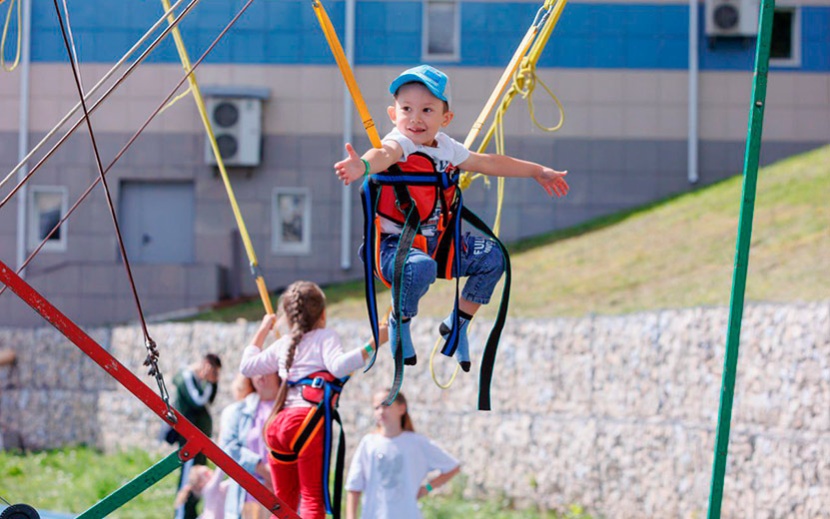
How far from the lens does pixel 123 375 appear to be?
3912mm

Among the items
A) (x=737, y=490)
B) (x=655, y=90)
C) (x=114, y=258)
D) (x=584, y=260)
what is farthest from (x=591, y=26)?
Result: (x=737, y=490)

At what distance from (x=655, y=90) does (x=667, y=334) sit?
7438 mm

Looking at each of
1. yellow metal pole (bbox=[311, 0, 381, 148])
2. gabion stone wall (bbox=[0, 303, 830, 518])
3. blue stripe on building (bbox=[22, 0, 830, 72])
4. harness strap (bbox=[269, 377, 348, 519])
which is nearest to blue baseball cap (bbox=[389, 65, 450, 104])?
yellow metal pole (bbox=[311, 0, 381, 148])

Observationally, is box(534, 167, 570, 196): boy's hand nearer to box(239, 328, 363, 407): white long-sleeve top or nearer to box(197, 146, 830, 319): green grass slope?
box(239, 328, 363, 407): white long-sleeve top

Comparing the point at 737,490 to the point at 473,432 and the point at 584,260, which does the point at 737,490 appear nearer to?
the point at 473,432

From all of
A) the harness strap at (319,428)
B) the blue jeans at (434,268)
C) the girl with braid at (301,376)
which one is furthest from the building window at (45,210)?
the blue jeans at (434,268)

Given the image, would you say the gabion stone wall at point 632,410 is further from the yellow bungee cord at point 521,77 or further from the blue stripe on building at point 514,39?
the blue stripe on building at point 514,39

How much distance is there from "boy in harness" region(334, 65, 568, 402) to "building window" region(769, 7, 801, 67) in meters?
12.9

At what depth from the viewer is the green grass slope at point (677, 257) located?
10.9 metres

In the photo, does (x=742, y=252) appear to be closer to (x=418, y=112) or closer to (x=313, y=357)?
(x=418, y=112)

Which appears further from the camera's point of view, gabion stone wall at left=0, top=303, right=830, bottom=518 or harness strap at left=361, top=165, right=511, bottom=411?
gabion stone wall at left=0, top=303, right=830, bottom=518

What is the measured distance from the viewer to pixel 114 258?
54.8ft

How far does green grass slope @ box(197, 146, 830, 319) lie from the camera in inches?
428

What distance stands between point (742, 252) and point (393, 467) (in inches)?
128
